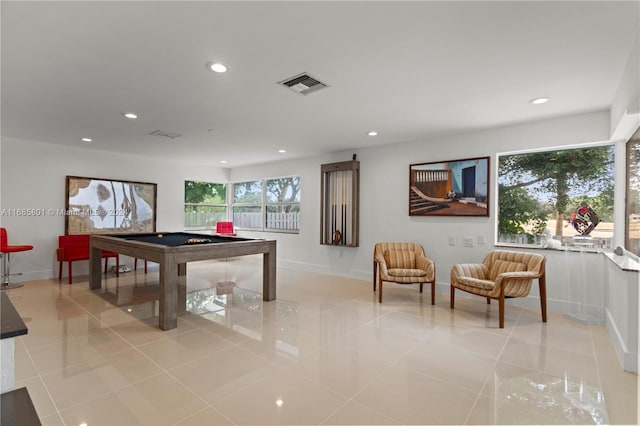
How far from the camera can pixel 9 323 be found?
3.50 feet

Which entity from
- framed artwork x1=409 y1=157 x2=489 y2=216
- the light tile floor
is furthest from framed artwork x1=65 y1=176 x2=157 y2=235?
framed artwork x1=409 y1=157 x2=489 y2=216

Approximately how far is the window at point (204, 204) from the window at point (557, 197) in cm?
661

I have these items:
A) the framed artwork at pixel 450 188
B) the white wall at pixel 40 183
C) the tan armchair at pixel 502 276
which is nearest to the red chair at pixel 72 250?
the white wall at pixel 40 183

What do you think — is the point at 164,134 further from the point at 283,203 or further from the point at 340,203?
the point at 340,203

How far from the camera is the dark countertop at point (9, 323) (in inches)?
39.7

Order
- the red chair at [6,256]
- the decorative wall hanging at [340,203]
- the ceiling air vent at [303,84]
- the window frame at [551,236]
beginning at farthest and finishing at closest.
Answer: the decorative wall hanging at [340,203]
the red chair at [6,256]
the window frame at [551,236]
the ceiling air vent at [303,84]

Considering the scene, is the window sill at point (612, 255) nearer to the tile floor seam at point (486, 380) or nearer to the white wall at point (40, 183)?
the tile floor seam at point (486, 380)

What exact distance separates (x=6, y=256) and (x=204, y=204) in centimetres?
380

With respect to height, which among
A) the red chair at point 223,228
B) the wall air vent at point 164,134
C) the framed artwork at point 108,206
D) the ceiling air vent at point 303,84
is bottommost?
the red chair at point 223,228

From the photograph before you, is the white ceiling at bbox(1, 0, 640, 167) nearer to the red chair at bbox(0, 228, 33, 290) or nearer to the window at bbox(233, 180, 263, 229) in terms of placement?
the red chair at bbox(0, 228, 33, 290)

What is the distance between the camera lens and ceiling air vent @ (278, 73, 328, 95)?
9.43ft

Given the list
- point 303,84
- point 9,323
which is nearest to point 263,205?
point 303,84

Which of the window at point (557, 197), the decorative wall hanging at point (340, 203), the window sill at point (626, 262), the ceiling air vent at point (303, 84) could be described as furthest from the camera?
the decorative wall hanging at point (340, 203)

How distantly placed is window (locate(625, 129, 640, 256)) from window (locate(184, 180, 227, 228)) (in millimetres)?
7831
